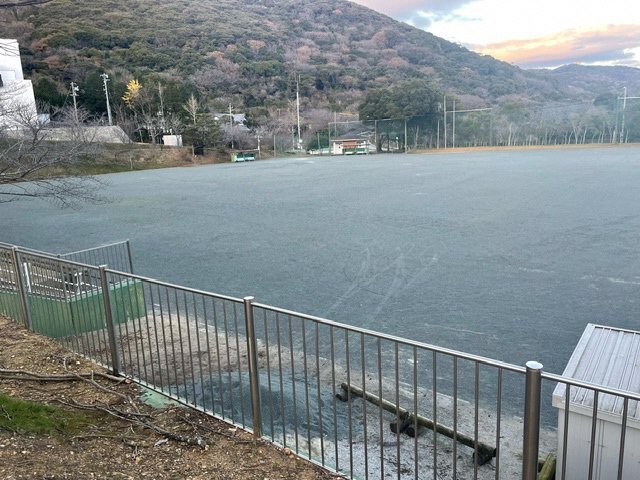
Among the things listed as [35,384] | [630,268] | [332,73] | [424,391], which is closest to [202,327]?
[35,384]

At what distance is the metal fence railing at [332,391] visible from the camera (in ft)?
9.75

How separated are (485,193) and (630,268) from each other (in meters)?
10.4

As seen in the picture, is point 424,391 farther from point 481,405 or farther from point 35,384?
point 35,384

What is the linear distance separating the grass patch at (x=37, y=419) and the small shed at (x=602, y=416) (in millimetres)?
2988

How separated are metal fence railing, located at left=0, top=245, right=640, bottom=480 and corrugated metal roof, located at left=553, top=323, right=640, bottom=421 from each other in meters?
0.02

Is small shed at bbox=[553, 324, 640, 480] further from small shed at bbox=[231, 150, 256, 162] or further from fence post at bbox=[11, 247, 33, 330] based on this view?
small shed at bbox=[231, 150, 256, 162]

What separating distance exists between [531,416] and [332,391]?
2276mm

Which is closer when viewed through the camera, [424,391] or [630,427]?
[630,427]

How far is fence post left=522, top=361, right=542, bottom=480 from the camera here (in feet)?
6.86

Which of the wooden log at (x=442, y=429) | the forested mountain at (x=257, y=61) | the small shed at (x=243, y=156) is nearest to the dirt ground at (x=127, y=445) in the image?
the wooden log at (x=442, y=429)

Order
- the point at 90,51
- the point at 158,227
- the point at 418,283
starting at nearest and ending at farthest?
the point at 418,283 → the point at 158,227 → the point at 90,51

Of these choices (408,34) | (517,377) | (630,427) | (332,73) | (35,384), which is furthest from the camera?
(408,34)

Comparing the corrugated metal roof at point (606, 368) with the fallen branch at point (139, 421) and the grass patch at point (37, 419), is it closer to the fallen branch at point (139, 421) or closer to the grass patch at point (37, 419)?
the fallen branch at point (139, 421)

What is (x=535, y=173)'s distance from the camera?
24.9 m
